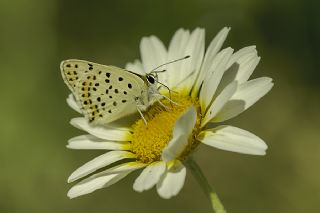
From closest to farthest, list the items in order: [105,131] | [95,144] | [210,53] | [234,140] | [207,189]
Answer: [207,189] → [234,140] → [210,53] → [95,144] → [105,131]

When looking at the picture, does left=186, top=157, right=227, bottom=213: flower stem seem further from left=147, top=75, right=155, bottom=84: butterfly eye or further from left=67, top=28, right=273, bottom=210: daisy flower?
left=147, top=75, right=155, bottom=84: butterfly eye

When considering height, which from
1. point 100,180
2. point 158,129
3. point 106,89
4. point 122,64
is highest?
point 106,89

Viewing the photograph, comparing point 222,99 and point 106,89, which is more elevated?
point 106,89

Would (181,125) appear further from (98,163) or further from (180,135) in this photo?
(98,163)

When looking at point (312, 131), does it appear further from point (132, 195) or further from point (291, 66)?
point (132, 195)

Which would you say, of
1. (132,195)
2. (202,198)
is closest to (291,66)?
(202,198)

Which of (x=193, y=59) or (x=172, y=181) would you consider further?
(x=193, y=59)

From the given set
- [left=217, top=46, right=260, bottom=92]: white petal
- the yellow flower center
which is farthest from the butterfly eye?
[left=217, top=46, right=260, bottom=92]: white petal

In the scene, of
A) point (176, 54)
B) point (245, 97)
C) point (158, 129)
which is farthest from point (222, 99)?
point (176, 54)
